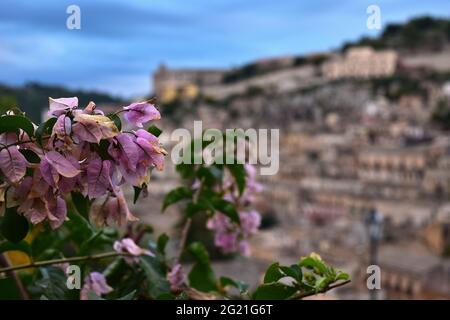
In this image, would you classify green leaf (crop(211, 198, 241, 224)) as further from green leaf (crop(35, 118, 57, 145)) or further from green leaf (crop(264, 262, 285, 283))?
green leaf (crop(35, 118, 57, 145))

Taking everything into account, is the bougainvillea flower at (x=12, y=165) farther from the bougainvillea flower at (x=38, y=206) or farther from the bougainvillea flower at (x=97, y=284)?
the bougainvillea flower at (x=97, y=284)

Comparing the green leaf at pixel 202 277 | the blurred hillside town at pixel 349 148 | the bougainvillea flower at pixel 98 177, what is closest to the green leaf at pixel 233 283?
the green leaf at pixel 202 277

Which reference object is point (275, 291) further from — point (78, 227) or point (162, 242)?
point (78, 227)

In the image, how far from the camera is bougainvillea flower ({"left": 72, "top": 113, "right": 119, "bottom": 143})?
84 cm

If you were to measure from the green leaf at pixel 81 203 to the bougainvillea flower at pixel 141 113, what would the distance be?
113 millimetres

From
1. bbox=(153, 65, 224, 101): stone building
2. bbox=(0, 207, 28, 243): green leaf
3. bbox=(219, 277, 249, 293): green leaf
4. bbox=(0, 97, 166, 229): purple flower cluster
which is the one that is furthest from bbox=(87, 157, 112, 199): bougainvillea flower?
bbox=(153, 65, 224, 101): stone building

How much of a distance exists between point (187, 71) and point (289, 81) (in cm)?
1220

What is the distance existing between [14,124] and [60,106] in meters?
0.06

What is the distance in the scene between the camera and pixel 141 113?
911 millimetres

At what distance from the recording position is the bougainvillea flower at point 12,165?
2.82 ft

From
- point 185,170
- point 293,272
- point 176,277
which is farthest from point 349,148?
point 293,272

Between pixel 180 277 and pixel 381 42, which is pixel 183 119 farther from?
pixel 180 277

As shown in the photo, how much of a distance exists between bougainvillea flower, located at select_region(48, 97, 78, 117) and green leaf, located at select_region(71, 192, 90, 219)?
12 cm
